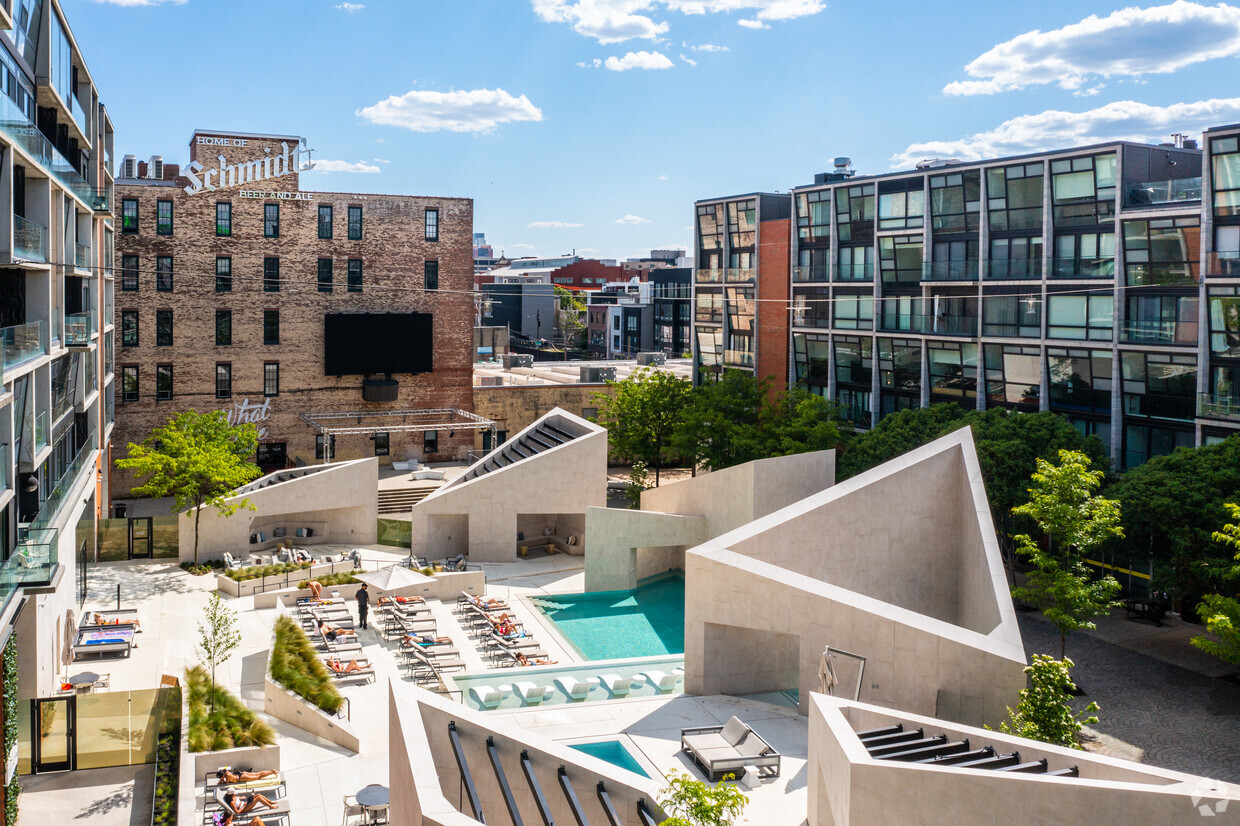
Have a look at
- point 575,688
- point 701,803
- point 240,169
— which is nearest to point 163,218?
point 240,169

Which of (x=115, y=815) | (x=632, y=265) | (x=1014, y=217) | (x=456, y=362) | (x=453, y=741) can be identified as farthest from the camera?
(x=632, y=265)

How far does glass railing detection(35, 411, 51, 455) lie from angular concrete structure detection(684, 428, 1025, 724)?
1460 cm

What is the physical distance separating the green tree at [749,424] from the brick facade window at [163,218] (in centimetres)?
2560

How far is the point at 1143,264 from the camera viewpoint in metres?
37.3

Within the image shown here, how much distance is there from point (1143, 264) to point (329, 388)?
37223 mm

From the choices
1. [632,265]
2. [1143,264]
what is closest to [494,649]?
[1143,264]

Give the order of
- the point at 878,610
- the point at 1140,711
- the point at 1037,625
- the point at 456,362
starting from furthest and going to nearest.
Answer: the point at 456,362 → the point at 1037,625 → the point at 1140,711 → the point at 878,610

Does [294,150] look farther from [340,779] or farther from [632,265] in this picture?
[632,265]

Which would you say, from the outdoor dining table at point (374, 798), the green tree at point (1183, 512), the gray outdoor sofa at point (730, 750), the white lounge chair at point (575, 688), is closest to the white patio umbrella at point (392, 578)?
the white lounge chair at point (575, 688)

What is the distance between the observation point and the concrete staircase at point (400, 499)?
47250 millimetres

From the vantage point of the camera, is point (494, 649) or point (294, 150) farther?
point (294, 150)

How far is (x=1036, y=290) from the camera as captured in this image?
41.6 metres

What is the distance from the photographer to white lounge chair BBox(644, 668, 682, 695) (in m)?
22.5

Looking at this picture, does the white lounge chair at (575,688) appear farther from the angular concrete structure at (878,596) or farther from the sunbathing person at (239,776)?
the sunbathing person at (239,776)
